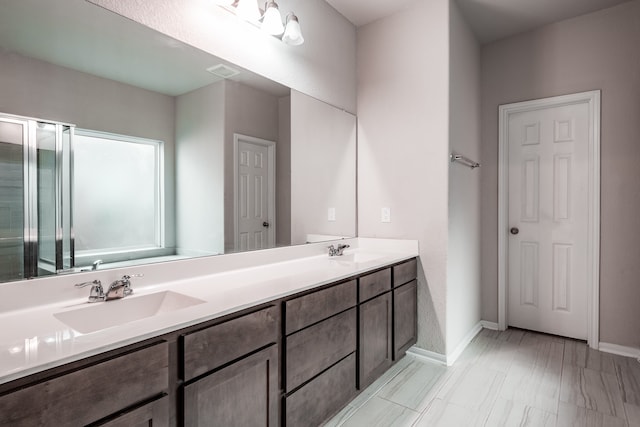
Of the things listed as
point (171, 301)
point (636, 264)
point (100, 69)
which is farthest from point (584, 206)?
point (100, 69)

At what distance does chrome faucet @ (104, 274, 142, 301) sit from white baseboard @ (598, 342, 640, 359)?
3.32m

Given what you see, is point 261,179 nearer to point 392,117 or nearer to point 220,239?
point 220,239

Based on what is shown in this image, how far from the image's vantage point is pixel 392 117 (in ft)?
8.73

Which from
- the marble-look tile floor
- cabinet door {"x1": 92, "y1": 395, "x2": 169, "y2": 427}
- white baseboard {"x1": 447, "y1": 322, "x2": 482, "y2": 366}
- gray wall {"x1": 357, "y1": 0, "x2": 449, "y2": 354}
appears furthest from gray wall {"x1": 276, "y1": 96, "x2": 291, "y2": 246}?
white baseboard {"x1": 447, "y1": 322, "x2": 482, "y2": 366}

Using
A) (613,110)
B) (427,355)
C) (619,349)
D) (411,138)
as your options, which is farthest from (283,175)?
(619,349)

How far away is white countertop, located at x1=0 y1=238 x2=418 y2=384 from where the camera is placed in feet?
2.65

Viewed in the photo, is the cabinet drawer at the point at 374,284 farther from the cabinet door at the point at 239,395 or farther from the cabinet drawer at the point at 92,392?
the cabinet drawer at the point at 92,392

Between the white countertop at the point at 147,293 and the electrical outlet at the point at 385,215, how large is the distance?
59 cm

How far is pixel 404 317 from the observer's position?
2312 millimetres

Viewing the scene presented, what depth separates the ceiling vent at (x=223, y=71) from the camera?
1.73 metres

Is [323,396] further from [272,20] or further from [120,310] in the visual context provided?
[272,20]

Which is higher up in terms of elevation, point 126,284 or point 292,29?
point 292,29

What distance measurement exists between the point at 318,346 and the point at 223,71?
1.46 metres

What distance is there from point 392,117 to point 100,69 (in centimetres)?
197
